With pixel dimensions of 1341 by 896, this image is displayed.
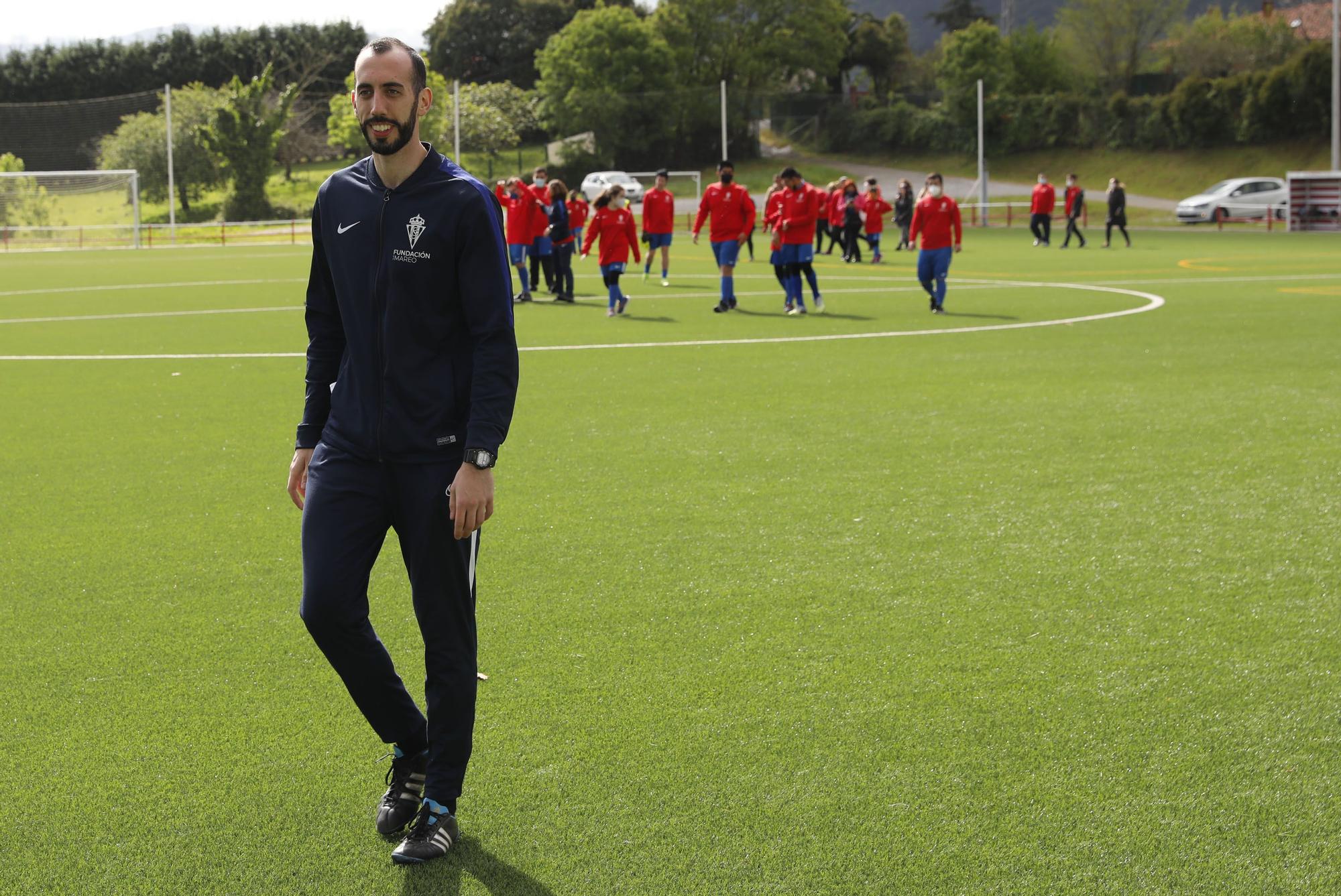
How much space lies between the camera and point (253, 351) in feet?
53.2

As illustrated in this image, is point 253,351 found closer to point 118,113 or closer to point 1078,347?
point 1078,347

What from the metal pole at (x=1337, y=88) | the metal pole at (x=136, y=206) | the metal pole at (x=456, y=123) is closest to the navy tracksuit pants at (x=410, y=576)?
the metal pole at (x=1337, y=88)

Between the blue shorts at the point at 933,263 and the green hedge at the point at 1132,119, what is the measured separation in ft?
177

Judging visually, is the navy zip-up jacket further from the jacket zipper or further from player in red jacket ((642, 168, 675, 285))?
player in red jacket ((642, 168, 675, 285))

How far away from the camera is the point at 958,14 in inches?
5039

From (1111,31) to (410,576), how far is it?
89677 millimetres

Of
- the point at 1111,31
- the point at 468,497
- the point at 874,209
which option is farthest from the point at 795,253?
the point at 1111,31

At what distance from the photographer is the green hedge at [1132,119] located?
6606cm

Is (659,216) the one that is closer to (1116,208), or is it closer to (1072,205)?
(1072,205)

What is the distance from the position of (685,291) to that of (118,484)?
16472mm

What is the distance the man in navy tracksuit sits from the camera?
3803 mm

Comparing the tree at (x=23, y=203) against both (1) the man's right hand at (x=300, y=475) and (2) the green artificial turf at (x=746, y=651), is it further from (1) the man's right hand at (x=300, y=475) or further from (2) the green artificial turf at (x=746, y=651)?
(1) the man's right hand at (x=300, y=475)

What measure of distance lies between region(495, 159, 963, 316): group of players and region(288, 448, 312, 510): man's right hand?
15.3 meters

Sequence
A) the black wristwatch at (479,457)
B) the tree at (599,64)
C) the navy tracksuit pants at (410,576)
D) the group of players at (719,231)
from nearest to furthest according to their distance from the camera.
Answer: the black wristwatch at (479,457) → the navy tracksuit pants at (410,576) → the group of players at (719,231) → the tree at (599,64)
